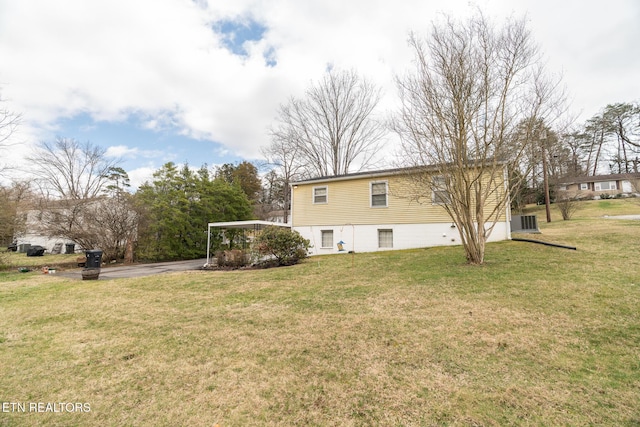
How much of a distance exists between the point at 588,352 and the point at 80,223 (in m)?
20.2

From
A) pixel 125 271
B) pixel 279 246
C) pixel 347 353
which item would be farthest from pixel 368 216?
pixel 125 271

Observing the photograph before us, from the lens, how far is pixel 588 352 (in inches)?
125

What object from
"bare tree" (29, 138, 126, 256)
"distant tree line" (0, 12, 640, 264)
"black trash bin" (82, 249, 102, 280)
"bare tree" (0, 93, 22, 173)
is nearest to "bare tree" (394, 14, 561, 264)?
"distant tree line" (0, 12, 640, 264)

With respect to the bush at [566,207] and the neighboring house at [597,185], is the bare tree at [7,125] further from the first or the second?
the neighboring house at [597,185]

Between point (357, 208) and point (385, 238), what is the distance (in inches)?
78.8

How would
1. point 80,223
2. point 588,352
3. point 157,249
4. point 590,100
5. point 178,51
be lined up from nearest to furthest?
point 588,352, point 590,100, point 178,51, point 80,223, point 157,249

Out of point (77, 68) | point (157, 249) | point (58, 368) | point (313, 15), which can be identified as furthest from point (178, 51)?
point (157, 249)

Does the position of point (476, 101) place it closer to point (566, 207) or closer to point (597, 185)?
point (566, 207)

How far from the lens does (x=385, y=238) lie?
45.0 ft

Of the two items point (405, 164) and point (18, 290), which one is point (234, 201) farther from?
point (405, 164)

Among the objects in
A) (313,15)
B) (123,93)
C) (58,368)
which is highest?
(313,15)

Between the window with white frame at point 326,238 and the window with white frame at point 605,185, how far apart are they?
4057cm

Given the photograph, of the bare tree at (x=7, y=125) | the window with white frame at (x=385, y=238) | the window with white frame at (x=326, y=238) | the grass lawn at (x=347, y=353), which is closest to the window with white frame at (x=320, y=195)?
the window with white frame at (x=326, y=238)

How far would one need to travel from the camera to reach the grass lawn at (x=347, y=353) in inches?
93.7
